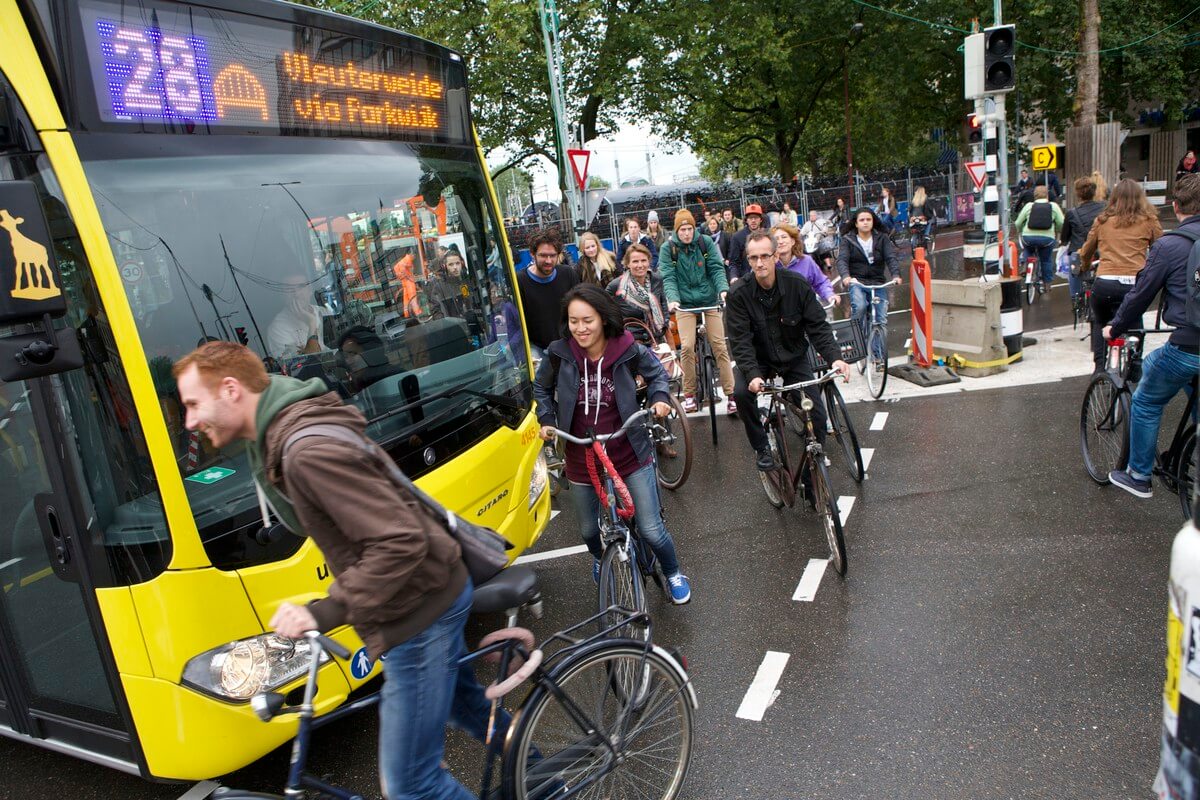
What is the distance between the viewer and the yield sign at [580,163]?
1345 cm

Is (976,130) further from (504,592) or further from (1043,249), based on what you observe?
(504,592)

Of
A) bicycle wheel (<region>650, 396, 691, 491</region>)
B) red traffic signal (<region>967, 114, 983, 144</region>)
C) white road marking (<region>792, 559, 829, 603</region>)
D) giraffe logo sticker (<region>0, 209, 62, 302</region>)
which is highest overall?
red traffic signal (<region>967, 114, 983, 144</region>)

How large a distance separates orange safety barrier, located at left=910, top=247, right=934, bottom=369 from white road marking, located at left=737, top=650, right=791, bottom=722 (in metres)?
5.86

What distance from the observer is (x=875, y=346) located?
864cm

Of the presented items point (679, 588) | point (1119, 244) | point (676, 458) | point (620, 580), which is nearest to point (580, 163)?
point (676, 458)

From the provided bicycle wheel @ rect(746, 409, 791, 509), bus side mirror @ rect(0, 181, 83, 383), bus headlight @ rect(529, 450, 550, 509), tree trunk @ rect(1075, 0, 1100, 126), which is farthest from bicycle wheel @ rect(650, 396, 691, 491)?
tree trunk @ rect(1075, 0, 1100, 126)

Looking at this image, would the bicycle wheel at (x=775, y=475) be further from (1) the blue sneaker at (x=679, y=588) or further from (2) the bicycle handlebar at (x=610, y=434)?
(2) the bicycle handlebar at (x=610, y=434)

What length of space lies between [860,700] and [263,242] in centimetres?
309

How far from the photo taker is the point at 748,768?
10.9 ft

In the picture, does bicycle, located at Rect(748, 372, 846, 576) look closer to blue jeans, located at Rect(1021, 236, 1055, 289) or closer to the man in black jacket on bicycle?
the man in black jacket on bicycle

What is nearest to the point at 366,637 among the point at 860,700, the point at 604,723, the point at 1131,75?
the point at 604,723

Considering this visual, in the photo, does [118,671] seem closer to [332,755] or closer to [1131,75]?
[332,755]

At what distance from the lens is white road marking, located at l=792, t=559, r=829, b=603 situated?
4672mm

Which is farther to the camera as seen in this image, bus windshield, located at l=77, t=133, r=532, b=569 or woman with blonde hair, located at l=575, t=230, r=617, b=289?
woman with blonde hair, located at l=575, t=230, r=617, b=289
